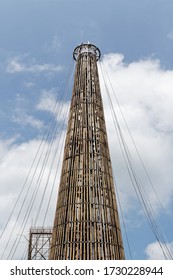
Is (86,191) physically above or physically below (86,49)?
below

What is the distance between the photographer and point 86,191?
88.2 ft

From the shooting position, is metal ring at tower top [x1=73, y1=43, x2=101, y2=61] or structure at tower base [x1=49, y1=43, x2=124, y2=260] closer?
structure at tower base [x1=49, y1=43, x2=124, y2=260]

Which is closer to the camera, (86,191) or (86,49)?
(86,191)

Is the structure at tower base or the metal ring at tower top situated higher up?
the metal ring at tower top

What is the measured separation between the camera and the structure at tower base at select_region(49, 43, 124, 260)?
24.5 m

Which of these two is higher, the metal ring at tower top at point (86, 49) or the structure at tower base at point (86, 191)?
the metal ring at tower top at point (86, 49)

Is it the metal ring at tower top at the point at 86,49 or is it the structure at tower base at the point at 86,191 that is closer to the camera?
the structure at tower base at the point at 86,191

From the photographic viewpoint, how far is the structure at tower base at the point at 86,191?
24.5 metres

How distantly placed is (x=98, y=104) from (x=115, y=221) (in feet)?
41.4
